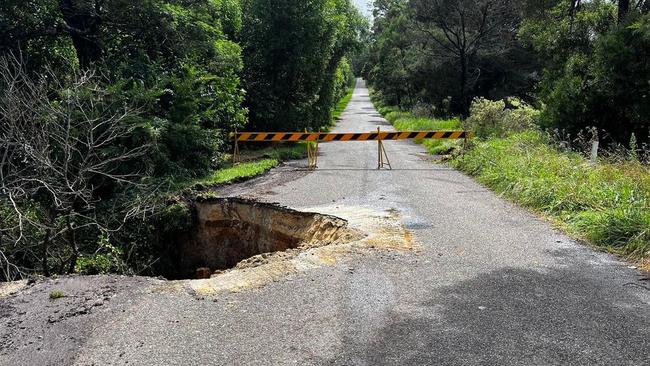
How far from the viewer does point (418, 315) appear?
475cm

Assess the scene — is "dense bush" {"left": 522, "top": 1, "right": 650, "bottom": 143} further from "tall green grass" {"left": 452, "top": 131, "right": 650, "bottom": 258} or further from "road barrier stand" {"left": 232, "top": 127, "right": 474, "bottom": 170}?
"road barrier stand" {"left": 232, "top": 127, "right": 474, "bottom": 170}

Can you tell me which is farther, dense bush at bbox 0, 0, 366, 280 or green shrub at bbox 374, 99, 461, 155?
green shrub at bbox 374, 99, 461, 155

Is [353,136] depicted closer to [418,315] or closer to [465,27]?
[418,315]

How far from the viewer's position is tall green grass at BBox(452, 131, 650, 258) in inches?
273

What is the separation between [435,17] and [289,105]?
11672 mm

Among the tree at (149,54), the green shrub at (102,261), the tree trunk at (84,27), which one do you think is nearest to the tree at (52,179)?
the green shrub at (102,261)

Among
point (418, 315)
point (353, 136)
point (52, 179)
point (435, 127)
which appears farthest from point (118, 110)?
point (435, 127)

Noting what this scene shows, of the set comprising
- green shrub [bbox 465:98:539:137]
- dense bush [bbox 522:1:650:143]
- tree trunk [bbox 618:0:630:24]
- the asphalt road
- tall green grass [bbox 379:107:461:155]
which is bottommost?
the asphalt road

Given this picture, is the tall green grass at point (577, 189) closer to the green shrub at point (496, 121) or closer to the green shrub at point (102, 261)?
the green shrub at point (496, 121)

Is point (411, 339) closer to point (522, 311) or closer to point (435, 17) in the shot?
point (522, 311)

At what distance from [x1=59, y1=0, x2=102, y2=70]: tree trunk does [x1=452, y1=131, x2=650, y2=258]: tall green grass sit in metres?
9.94

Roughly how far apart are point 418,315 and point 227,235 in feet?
20.8

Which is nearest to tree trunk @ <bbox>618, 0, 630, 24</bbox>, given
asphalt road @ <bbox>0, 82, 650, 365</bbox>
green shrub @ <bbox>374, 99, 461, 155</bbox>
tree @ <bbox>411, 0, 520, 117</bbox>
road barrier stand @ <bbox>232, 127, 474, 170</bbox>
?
road barrier stand @ <bbox>232, 127, 474, 170</bbox>

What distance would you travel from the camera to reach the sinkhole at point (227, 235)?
31.6 feet
